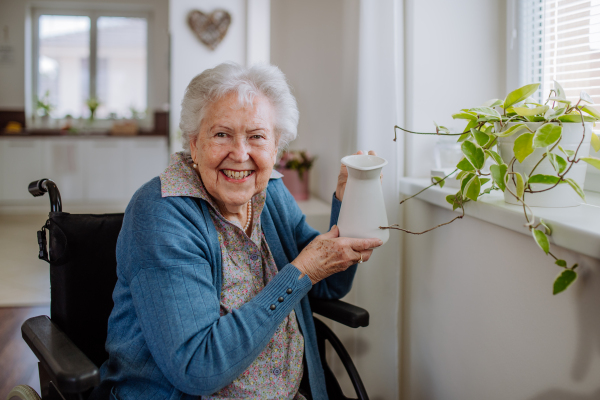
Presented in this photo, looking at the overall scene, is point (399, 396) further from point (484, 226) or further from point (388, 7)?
point (388, 7)

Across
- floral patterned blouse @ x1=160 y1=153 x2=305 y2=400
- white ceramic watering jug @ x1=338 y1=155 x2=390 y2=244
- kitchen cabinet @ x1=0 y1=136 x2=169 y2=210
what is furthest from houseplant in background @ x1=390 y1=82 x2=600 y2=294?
kitchen cabinet @ x1=0 y1=136 x2=169 y2=210

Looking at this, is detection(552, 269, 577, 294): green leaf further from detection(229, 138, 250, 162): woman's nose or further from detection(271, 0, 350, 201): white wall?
detection(271, 0, 350, 201): white wall

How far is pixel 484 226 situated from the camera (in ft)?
3.44

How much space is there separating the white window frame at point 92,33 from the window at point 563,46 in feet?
19.3

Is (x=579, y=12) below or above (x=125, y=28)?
below

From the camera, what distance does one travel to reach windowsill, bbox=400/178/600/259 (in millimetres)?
695

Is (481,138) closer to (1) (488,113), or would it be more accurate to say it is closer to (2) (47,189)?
(1) (488,113)

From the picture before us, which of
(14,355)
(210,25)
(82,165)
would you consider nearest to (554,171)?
(14,355)

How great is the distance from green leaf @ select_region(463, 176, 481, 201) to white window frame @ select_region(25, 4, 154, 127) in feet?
20.3

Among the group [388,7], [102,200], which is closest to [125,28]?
[102,200]

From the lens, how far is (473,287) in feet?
3.61

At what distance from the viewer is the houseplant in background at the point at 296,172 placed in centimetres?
242

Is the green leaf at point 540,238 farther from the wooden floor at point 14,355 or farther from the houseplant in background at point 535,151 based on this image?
the wooden floor at point 14,355

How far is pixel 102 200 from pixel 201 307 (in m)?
5.38
